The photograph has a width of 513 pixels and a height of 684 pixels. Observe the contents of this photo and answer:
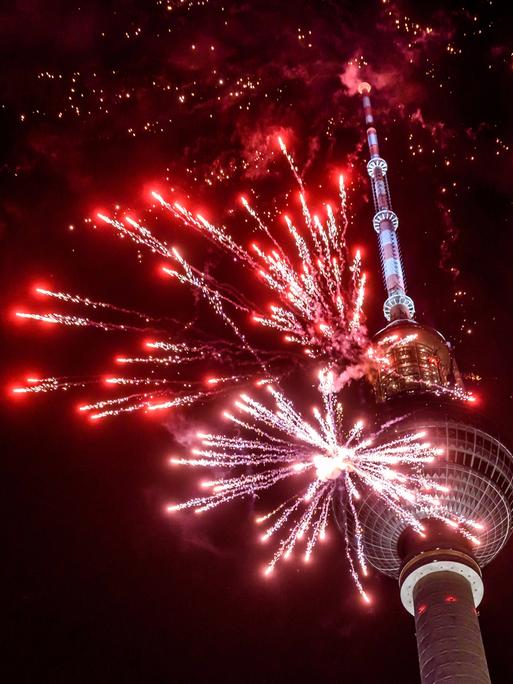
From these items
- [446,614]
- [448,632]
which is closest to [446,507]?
[446,614]

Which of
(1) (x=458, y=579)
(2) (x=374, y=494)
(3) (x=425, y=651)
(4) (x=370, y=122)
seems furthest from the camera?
(4) (x=370, y=122)

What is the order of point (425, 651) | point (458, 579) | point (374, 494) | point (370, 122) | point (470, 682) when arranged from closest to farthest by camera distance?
point (470, 682), point (425, 651), point (458, 579), point (374, 494), point (370, 122)

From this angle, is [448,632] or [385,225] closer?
[448,632]

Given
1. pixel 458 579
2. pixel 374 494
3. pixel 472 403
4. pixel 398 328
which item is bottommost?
pixel 458 579

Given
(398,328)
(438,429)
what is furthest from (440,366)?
(438,429)

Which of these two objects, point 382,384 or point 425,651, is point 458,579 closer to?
point 425,651

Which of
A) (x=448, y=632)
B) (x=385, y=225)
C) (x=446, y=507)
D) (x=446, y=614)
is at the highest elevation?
(x=385, y=225)

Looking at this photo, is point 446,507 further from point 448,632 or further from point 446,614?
point 448,632

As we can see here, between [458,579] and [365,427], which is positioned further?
[365,427]

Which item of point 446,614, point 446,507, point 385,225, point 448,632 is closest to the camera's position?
point 448,632
